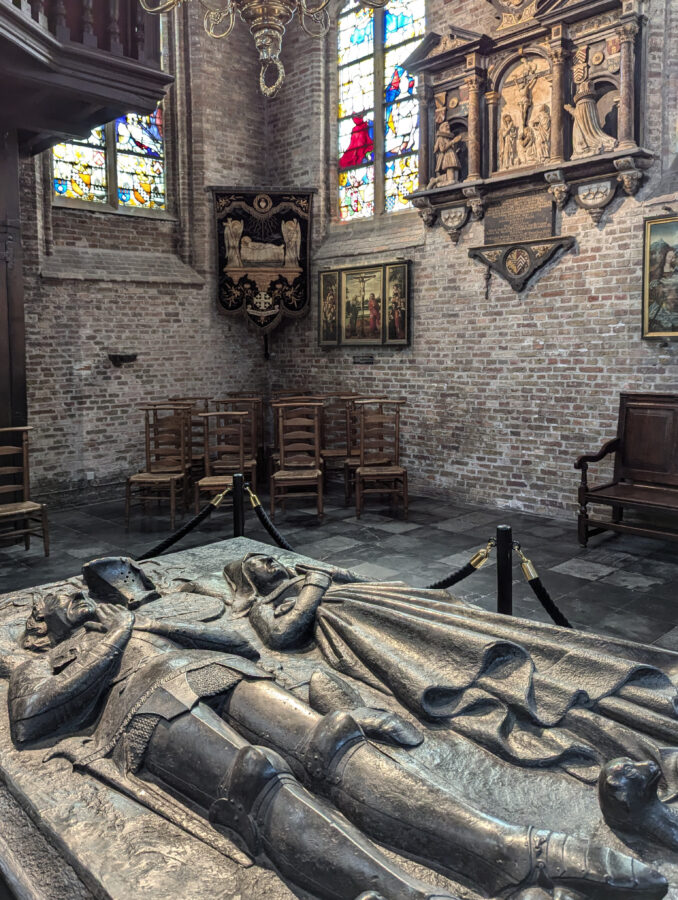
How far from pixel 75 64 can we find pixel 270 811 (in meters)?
6.02

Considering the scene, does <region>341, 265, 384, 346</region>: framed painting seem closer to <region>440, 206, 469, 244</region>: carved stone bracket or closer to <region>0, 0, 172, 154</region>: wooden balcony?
<region>440, 206, 469, 244</region>: carved stone bracket

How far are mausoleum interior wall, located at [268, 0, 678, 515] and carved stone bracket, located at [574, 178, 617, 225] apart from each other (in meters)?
0.09

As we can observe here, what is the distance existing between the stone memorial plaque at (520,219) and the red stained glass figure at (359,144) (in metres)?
2.66

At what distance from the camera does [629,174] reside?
21.6ft

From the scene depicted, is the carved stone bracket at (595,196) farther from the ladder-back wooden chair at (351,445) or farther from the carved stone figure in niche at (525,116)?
the ladder-back wooden chair at (351,445)

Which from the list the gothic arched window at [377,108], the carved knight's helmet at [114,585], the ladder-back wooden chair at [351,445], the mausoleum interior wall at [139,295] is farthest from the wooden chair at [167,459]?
the carved knight's helmet at [114,585]

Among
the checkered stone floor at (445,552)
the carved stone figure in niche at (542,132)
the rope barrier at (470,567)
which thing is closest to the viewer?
the rope barrier at (470,567)

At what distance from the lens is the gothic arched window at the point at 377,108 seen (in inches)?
361

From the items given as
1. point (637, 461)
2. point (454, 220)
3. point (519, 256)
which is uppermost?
point (454, 220)

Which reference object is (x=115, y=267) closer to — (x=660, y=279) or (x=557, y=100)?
(x=557, y=100)

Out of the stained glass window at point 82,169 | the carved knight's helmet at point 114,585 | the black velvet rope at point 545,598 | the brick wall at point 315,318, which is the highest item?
the stained glass window at point 82,169

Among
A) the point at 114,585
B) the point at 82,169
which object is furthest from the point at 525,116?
the point at 114,585

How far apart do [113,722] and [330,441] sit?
782cm

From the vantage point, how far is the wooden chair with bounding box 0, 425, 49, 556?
626 cm
